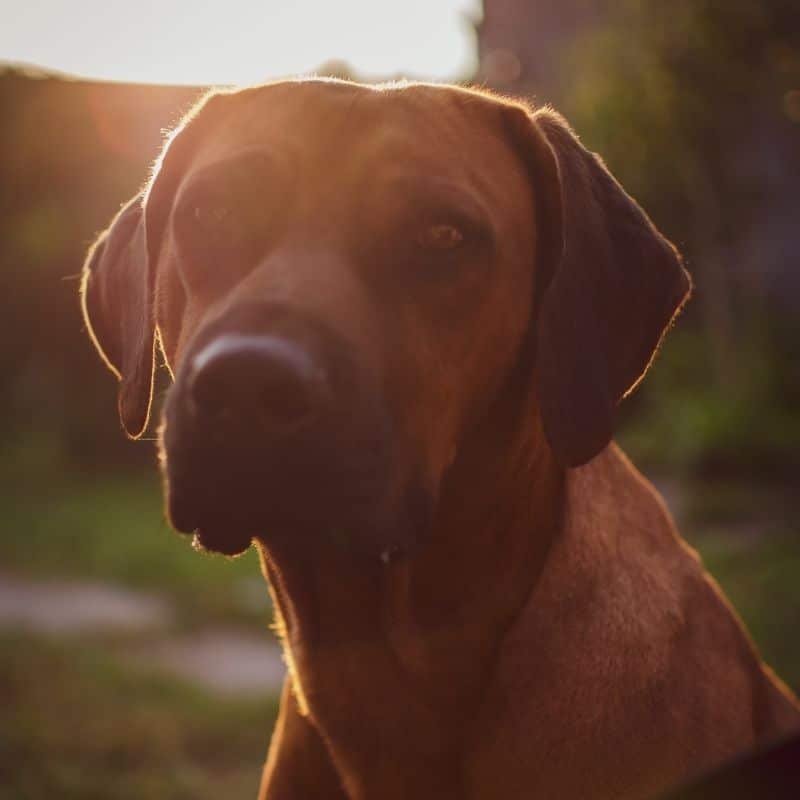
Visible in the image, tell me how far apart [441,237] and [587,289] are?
344 mm

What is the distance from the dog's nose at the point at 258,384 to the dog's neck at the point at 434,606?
0.52 metres

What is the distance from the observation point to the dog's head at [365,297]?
1.87m

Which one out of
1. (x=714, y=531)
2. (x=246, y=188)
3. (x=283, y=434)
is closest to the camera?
(x=283, y=434)

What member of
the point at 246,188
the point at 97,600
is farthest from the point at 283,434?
the point at 97,600

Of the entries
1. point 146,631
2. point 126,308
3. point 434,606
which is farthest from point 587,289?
point 146,631

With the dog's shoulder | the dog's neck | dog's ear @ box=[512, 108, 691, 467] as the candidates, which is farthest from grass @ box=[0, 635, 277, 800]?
dog's ear @ box=[512, 108, 691, 467]

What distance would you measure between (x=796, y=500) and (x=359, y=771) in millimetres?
7405

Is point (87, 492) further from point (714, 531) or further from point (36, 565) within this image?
point (714, 531)

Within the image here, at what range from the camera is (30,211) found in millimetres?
10266

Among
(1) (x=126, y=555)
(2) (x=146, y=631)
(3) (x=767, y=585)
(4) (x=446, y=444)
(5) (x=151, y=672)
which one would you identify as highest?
(4) (x=446, y=444)

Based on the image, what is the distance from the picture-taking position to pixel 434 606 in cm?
231

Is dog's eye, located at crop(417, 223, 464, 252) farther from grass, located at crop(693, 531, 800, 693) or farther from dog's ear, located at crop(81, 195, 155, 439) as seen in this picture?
grass, located at crop(693, 531, 800, 693)

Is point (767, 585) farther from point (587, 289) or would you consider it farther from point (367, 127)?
point (367, 127)

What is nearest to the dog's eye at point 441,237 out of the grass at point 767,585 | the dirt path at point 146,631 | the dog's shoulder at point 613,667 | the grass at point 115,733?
the dog's shoulder at point 613,667
